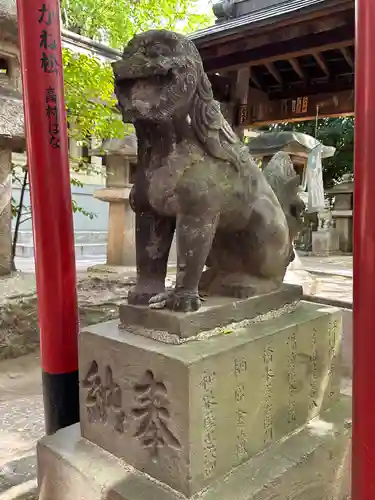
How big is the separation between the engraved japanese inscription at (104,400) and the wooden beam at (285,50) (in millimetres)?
3440

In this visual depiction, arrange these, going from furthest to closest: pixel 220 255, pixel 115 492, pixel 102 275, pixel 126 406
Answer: pixel 102 275
pixel 220 255
pixel 126 406
pixel 115 492

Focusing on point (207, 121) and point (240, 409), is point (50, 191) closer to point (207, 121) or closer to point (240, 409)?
point (207, 121)

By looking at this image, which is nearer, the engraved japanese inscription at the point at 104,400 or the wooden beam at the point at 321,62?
the engraved japanese inscription at the point at 104,400

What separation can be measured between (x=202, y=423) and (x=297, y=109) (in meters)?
4.40

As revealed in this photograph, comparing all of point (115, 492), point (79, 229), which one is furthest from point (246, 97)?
point (79, 229)

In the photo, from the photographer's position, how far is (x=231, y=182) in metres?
1.54

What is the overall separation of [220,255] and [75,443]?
2.96ft

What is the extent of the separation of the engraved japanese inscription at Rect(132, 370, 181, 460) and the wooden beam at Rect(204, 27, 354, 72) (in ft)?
11.3

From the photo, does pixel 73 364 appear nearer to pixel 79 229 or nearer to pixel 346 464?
pixel 346 464

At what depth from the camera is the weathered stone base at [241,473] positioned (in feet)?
4.53

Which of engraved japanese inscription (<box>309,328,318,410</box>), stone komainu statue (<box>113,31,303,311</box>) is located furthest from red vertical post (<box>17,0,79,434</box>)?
engraved japanese inscription (<box>309,328,318,410</box>)

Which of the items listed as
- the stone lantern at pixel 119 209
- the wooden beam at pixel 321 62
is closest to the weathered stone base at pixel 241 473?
the wooden beam at pixel 321 62

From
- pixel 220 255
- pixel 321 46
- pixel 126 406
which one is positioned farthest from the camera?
pixel 321 46

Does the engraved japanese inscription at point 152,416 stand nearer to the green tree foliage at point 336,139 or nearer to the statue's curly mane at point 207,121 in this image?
the statue's curly mane at point 207,121
